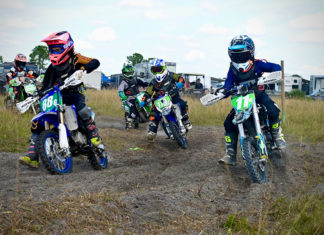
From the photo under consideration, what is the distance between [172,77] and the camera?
9.60m

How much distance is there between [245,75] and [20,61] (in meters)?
9.66

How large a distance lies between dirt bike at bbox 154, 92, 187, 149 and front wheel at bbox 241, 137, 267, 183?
3.34m

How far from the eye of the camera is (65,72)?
20.1 feet

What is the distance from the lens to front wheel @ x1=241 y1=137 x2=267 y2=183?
5.18 meters

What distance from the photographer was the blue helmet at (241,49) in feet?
19.4

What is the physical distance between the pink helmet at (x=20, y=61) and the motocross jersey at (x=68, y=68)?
7.95m

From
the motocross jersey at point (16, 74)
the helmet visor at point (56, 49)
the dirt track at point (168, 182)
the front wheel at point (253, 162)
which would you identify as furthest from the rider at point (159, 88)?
the motocross jersey at point (16, 74)

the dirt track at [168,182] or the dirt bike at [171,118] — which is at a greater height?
the dirt bike at [171,118]

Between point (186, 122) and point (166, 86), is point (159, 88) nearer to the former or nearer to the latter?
point (166, 86)

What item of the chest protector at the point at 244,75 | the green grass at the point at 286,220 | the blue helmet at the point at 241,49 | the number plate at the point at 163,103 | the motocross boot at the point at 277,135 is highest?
the blue helmet at the point at 241,49

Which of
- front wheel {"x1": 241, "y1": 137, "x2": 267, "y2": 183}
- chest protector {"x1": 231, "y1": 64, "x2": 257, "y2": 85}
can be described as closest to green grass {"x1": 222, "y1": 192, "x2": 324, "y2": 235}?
front wheel {"x1": 241, "y1": 137, "x2": 267, "y2": 183}

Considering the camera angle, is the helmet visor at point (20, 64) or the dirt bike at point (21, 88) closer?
the dirt bike at point (21, 88)

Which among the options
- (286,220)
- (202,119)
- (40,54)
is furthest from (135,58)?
(286,220)

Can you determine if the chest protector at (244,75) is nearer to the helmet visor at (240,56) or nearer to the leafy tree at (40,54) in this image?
the helmet visor at (240,56)
